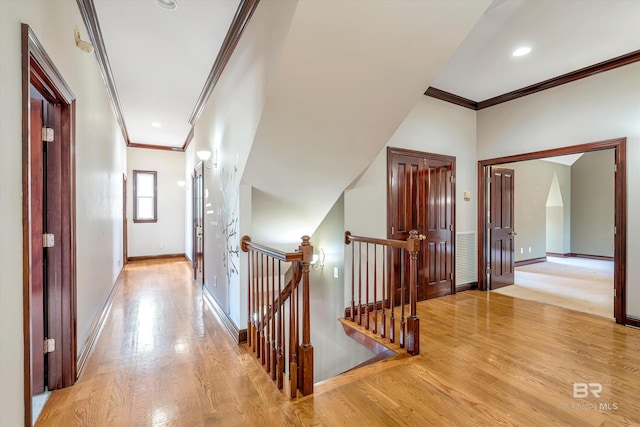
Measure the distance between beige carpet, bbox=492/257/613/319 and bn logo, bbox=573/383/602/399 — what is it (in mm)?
1954

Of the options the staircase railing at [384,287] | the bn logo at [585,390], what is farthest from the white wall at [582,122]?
the staircase railing at [384,287]

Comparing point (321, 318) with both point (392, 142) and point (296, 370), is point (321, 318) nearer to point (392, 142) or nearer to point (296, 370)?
point (296, 370)

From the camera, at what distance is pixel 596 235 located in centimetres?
757

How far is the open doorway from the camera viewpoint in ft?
17.9

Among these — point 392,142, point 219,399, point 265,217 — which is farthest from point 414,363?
point 392,142

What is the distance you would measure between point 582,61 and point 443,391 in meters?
3.92

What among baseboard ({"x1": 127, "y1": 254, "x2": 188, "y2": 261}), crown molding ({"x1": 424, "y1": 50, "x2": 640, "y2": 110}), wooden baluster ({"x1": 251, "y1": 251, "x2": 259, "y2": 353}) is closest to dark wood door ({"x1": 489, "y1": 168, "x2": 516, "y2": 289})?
crown molding ({"x1": 424, "y1": 50, "x2": 640, "y2": 110})

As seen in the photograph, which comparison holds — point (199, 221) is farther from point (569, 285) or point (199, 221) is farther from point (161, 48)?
point (569, 285)

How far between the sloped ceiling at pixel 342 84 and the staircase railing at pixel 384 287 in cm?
84

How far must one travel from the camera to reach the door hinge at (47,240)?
1972mm

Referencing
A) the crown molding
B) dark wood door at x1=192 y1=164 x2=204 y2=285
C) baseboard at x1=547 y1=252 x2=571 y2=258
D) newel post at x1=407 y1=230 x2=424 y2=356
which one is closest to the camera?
newel post at x1=407 y1=230 x2=424 y2=356

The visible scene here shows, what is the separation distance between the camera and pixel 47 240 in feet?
6.50

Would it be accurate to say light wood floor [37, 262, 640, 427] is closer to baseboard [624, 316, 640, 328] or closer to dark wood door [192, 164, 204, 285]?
baseboard [624, 316, 640, 328]

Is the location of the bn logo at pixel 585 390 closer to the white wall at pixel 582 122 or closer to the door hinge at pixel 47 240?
the white wall at pixel 582 122
